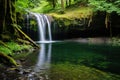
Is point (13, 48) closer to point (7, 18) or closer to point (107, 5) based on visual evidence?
point (7, 18)

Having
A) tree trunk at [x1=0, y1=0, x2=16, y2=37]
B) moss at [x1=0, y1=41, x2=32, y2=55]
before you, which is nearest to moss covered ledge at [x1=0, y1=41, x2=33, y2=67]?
moss at [x1=0, y1=41, x2=32, y2=55]

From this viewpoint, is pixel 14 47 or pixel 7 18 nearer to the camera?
pixel 14 47

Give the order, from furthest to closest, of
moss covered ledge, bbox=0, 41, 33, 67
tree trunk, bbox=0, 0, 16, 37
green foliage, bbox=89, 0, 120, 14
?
green foliage, bbox=89, 0, 120, 14 < tree trunk, bbox=0, 0, 16, 37 < moss covered ledge, bbox=0, 41, 33, 67

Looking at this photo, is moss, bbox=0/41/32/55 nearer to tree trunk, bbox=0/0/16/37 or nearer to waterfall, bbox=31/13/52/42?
tree trunk, bbox=0/0/16/37

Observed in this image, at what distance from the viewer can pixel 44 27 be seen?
3175 cm

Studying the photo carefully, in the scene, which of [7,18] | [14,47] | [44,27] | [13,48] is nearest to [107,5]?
[44,27]

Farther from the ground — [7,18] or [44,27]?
[7,18]

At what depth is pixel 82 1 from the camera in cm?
3978

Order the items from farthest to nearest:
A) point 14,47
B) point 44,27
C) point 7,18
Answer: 1. point 44,27
2. point 7,18
3. point 14,47

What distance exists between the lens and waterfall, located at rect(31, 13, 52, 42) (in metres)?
31.1

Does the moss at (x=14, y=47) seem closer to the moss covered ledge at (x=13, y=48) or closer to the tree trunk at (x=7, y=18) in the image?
the moss covered ledge at (x=13, y=48)

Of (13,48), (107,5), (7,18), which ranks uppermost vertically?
(107,5)

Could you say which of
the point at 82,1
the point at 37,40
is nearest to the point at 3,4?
the point at 37,40

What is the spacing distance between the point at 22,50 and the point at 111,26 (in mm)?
17370
